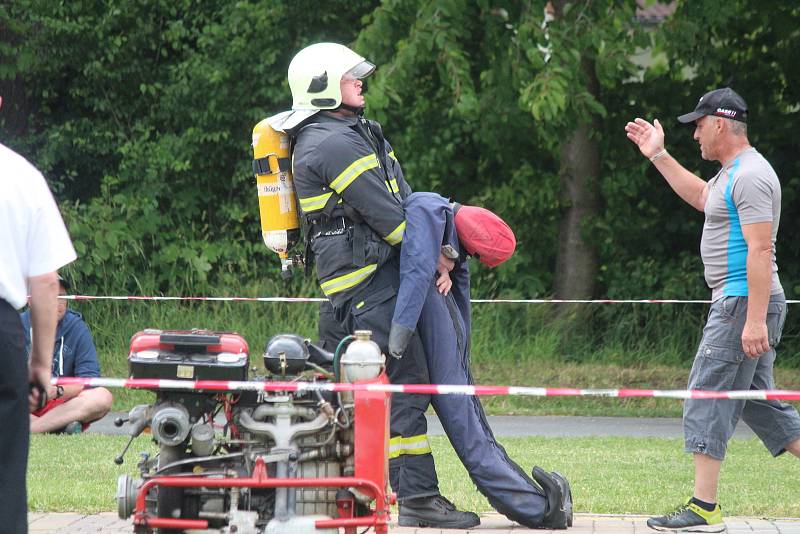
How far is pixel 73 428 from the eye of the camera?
9555 mm

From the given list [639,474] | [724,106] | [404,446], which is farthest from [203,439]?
[639,474]

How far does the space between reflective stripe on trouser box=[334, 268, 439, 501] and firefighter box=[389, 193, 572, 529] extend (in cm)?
9

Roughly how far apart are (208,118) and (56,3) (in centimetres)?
224

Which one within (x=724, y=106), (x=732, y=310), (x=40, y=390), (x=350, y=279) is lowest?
(x=40, y=390)

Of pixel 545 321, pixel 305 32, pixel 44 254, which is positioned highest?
pixel 305 32

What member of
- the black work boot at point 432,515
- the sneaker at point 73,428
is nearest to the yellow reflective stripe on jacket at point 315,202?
the black work boot at point 432,515

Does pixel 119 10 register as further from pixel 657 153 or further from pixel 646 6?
pixel 657 153

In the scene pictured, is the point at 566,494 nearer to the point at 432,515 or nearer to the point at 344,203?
the point at 432,515

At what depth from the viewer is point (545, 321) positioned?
13625 mm

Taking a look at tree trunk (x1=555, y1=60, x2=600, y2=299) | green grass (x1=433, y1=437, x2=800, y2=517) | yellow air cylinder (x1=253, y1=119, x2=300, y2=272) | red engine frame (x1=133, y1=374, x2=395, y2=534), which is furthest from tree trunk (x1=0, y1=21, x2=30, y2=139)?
red engine frame (x1=133, y1=374, x2=395, y2=534)

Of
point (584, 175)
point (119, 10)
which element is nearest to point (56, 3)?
point (119, 10)

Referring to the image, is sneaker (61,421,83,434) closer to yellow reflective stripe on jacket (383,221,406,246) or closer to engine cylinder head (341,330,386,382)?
yellow reflective stripe on jacket (383,221,406,246)

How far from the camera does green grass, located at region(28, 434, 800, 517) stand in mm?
6473

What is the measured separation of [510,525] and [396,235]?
4.84 feet
